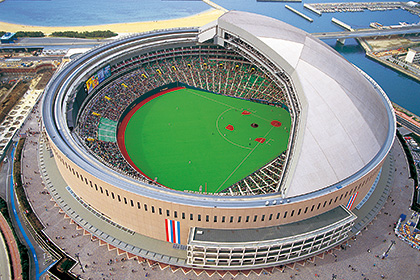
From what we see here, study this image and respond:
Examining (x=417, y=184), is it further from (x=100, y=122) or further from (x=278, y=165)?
(x=100, y=122)

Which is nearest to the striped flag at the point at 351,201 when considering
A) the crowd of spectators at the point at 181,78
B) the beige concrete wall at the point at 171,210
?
the beige concrete wall at the point at 171,210

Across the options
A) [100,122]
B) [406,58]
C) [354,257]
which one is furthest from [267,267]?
[406,58]

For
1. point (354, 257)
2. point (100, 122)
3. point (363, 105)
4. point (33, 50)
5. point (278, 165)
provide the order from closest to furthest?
point (354, 257) → point (363, 105) → point (278, 165) → point (100, 122) → point (33, 50)

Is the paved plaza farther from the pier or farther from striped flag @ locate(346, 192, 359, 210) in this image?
the pier

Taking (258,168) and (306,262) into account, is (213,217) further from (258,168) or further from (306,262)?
(258,168)

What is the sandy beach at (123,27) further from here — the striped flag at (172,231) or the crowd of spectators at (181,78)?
the striped flag at (172,231)

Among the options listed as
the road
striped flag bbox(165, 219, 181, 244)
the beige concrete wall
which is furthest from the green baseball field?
the road

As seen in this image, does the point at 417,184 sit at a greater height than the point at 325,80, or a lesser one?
lesser
